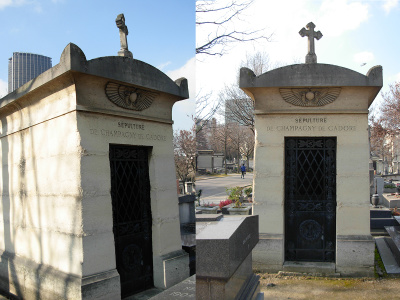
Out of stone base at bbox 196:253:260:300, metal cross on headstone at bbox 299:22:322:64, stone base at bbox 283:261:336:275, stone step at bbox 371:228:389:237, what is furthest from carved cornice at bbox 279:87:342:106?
stone step at bbox 371:228:389:237

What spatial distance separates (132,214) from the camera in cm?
Result: 354

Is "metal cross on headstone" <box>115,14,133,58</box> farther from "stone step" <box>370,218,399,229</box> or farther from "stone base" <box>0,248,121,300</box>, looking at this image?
"stone step" <box>370,218,399,229</box>

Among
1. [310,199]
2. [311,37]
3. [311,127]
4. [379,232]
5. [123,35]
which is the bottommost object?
[379,232]

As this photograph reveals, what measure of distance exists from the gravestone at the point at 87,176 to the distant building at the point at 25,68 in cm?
6

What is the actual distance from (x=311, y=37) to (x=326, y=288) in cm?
398

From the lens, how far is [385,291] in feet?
16.6

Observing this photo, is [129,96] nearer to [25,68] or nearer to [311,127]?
[25,68]

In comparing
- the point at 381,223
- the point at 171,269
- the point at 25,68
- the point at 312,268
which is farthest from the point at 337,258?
the point at 25,68

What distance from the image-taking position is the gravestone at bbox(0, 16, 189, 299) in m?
2.47

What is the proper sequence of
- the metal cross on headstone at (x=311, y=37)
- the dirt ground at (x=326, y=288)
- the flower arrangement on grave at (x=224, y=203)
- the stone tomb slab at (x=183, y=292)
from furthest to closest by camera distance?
the flower arrangement on grave at (x=224, y=203), the metal cross on headstone at (x=311, y=37), the dirt ground at (x=326, y=288), the stone tomb slab at (x=183, y=292)

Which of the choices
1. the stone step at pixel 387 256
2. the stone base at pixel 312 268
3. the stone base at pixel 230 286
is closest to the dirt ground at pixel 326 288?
the stone base at pixel 312 268

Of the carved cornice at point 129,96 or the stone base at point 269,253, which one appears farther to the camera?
the stone base at point 269,253

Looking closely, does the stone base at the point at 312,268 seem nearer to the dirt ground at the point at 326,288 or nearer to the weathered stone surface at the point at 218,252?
the dirt ground at the point at 326,288

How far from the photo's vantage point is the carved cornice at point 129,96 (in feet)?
8.88
